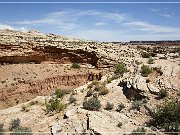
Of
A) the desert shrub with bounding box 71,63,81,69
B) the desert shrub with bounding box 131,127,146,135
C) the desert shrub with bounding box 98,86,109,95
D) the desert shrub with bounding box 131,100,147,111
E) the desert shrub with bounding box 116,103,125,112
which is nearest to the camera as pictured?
the desert shrub with bounding box 131,127,146,135

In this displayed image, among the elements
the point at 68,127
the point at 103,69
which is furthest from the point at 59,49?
the point at 68,127

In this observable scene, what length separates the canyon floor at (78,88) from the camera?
12.2 m

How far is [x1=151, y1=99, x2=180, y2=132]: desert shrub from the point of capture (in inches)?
443

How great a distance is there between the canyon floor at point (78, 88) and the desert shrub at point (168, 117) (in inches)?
9.2

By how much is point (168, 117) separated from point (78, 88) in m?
7.58

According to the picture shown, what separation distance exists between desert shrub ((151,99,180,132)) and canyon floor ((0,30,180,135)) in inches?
9.2

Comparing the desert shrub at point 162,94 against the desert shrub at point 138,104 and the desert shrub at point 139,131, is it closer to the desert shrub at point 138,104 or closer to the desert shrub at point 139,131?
Result: the desert shrub at point 138,104

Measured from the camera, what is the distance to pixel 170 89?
1400 cm

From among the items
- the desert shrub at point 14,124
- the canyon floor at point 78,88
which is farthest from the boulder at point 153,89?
the desert shrub at point 14,124

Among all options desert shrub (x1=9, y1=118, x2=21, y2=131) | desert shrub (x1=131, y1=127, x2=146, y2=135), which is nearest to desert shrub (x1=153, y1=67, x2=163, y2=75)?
desert shrub (x1=131, y1=127, x2=146, y2=135)

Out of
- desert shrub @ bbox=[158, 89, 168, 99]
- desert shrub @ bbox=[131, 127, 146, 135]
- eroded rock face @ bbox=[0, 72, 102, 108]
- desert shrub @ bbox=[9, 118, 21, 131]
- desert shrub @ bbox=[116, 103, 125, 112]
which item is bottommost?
eroded rock face @ bbox=[0, 72, 102, 108]

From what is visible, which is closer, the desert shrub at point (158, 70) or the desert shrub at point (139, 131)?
the desert shrub at point (139, 131)

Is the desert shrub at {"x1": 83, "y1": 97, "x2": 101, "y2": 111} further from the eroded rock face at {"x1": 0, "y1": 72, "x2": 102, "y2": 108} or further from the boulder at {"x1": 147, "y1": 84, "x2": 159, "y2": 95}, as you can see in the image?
the eroded rock face at {"x1": 0, "y1": 72, "x2": 102, "y2": 108}

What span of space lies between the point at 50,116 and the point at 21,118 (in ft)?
4.39
